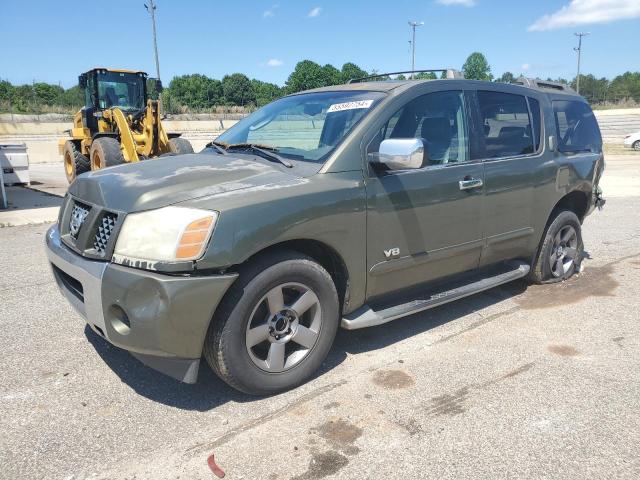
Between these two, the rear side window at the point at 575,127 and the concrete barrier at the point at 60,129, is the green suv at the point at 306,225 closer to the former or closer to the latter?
the rear side window at the point at 575,127

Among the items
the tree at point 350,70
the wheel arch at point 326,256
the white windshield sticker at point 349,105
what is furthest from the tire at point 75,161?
the tree at point 350,70

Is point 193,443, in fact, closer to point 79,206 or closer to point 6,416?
point 6,416

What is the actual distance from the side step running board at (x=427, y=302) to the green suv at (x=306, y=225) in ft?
0.04

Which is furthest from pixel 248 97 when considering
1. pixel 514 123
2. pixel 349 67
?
pixel 514 123

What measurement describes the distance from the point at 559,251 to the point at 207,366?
11.8 feet

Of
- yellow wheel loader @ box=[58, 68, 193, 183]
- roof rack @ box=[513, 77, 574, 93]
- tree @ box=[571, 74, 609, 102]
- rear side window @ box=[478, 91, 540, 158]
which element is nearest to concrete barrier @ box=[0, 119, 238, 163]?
yellow wheel loader @ box=[58, 68, 193, 183]

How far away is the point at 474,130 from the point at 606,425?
87.7 inches

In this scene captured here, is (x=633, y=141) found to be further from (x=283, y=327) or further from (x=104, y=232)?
(x=104, y=232)

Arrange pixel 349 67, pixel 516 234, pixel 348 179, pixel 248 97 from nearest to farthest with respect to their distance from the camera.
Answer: pixel 348 179, pixel 516 234, pixel 248 97, pixel 349 67

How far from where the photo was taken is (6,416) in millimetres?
2941

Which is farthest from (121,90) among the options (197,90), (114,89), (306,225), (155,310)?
(197,90)

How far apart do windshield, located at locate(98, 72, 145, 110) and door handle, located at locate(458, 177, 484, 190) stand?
11.8 m

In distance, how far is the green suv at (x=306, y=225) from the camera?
274 centimetres

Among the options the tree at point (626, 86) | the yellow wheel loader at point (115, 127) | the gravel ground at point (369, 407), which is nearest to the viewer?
the gravel ground at point (369, 407)
